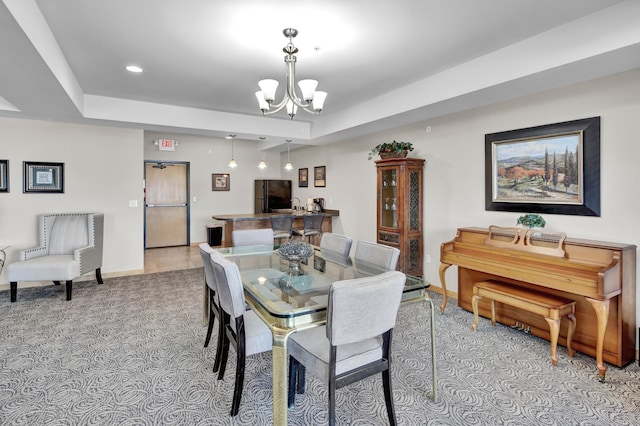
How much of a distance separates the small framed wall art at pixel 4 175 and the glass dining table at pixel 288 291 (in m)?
3.42

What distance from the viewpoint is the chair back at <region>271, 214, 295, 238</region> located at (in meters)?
5.59

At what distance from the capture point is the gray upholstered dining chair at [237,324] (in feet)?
6.29

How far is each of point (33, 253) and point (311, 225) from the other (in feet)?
12.6

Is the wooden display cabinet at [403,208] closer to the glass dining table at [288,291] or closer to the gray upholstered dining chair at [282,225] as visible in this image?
the glass dining table at [288,291]

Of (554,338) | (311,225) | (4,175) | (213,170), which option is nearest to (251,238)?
(311,225)

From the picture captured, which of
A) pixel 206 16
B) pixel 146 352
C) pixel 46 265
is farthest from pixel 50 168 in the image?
pixel 206 16

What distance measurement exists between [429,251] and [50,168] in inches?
208

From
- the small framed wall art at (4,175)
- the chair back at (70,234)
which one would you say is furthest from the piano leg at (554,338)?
the small framed wall art at (4,175)

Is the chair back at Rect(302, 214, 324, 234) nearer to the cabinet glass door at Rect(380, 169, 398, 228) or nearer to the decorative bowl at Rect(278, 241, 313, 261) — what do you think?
the cabinet glass door at Rect(380, 169, 398, 228)

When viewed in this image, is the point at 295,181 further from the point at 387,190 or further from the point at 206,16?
the point at 206,16

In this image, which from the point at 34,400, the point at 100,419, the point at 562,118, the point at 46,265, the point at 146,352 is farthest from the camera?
the point at 46,265

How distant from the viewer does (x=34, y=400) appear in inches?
86.0

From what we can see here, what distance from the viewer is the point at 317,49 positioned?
9.35 feet

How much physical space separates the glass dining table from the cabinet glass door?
155cm
